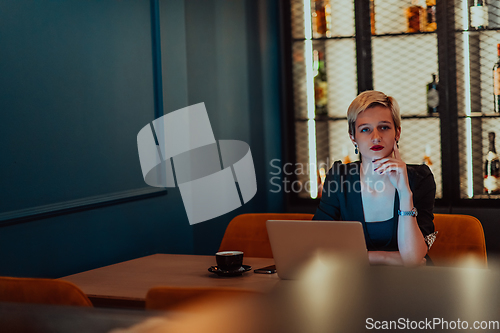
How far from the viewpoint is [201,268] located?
1.56 metres

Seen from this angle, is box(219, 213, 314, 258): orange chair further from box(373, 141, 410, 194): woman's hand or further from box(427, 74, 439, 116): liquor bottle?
box(427, 74, 439, 116): liquor bottle

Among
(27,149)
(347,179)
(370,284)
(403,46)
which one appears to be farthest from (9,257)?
(403,46)

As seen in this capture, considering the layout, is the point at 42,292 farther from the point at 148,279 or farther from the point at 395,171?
the point at 395,171

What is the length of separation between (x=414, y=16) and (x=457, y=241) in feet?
5.76

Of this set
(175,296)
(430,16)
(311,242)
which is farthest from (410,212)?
(430,16)

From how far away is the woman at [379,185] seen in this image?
156 cm

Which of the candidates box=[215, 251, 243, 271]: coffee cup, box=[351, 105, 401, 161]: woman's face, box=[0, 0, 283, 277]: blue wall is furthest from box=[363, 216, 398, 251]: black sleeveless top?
box=[0, 0, 283, 277]: blue wall

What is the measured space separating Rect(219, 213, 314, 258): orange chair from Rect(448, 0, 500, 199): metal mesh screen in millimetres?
1380

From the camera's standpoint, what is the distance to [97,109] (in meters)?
1.83

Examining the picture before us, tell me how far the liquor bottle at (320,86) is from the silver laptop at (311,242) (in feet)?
6.61

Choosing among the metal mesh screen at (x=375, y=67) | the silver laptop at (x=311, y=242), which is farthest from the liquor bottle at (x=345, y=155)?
the silver laptop at (x=311, y=242)

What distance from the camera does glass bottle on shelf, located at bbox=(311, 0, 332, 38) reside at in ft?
10.2

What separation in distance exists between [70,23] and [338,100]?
1.90m

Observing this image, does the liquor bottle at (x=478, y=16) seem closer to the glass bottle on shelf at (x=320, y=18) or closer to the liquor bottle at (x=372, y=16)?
the liquor bottle at (x=372, y=16)
